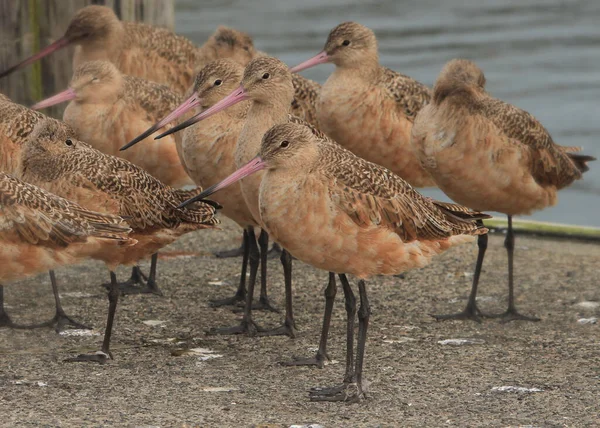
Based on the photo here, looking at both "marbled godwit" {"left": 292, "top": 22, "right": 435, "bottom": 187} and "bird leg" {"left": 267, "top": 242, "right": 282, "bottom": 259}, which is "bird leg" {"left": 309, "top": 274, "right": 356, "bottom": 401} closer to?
"marbled godwit" {"left": 292, "top": 22, "right": 435, "bottom": 187}

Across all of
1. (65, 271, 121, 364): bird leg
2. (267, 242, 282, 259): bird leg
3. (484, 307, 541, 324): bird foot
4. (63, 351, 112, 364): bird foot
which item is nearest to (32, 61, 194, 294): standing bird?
(267, 242, 282, 259): bird leg

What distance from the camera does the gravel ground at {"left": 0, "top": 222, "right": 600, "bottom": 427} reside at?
19.9 ft

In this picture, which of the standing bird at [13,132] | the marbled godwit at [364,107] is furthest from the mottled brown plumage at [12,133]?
the marbled godwit at [364,107]

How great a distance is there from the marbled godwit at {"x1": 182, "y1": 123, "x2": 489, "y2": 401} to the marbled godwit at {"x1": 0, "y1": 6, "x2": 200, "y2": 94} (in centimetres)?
376

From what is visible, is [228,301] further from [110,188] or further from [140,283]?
[110,188]

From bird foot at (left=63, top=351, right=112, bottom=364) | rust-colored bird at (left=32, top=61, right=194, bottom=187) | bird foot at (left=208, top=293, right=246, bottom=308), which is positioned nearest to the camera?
bird foot at (left=63, top=351, right=112, bottom=364)

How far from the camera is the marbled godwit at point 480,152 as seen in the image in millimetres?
8102

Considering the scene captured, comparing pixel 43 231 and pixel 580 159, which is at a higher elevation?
pixel 580 159

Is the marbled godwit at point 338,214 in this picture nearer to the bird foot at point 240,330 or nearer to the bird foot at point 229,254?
the bird foot at point 240,330

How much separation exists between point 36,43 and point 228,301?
137 inches

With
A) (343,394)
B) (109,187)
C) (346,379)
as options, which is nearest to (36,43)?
(109,187)

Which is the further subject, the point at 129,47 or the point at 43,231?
the point at 129,47

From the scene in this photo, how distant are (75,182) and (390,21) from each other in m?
11.9

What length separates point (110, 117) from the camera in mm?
8891
